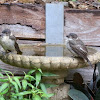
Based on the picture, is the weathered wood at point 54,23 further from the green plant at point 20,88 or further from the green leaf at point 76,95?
the green plant at point 20,88

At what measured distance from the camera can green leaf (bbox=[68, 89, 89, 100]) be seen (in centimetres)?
357

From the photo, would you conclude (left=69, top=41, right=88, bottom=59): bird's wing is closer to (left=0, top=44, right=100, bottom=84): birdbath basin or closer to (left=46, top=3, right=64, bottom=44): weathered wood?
(left=0, top=44, right=100, bottom=84): birdbath basin

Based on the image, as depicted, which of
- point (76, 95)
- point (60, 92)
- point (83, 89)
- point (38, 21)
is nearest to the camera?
point (76, 95)

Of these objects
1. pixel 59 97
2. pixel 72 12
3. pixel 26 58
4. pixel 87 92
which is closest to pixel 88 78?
pixel 87 92

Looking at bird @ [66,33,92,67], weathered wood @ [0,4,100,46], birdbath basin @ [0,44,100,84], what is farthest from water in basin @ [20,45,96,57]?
weathered wood @ [0,4,100,46]

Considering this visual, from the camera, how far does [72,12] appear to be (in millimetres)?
4188

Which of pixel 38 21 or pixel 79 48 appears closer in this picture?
pixel 79 48

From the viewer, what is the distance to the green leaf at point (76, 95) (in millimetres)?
3567

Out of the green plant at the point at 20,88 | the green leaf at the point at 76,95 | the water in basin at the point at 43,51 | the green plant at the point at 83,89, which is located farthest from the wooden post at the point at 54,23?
the green plant at the point at 20,88

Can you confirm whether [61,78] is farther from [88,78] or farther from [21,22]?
[21,22]

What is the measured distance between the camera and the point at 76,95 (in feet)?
11.9

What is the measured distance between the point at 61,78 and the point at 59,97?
316 millimetres

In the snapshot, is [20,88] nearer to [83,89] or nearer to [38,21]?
[83,89]

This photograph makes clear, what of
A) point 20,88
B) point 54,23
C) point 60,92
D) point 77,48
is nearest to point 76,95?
point 60,92
